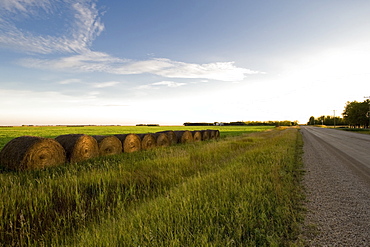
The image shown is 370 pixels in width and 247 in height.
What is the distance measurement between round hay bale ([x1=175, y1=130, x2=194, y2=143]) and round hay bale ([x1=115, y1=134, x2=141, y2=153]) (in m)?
5.17

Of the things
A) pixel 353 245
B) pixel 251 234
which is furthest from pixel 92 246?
pixel 353 245

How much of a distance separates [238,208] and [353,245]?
5.73 feet

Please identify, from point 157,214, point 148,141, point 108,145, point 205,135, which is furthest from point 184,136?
point 157,214

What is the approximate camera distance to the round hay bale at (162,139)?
A: 580 inches

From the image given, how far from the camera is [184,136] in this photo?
18.1 meters

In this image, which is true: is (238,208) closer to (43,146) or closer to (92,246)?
(92,246)

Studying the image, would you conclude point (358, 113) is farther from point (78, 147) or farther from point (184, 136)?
point (78, 147)

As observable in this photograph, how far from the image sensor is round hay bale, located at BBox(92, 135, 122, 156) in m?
10.6

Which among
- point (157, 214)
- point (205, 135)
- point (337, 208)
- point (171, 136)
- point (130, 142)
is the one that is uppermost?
point (171, 136)

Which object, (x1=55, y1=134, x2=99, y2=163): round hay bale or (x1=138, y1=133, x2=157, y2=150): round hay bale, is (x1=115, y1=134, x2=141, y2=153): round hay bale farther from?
(x1=55, y1=134, x2=99, y2=163): round hay bale

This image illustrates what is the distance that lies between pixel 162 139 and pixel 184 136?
333 centimetres

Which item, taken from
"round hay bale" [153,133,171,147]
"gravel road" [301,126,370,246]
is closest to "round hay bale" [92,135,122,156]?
"round hay bale" [153,133,171,147]

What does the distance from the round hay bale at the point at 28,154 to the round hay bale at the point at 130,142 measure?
414 centimetres

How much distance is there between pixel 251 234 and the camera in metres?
3.27
